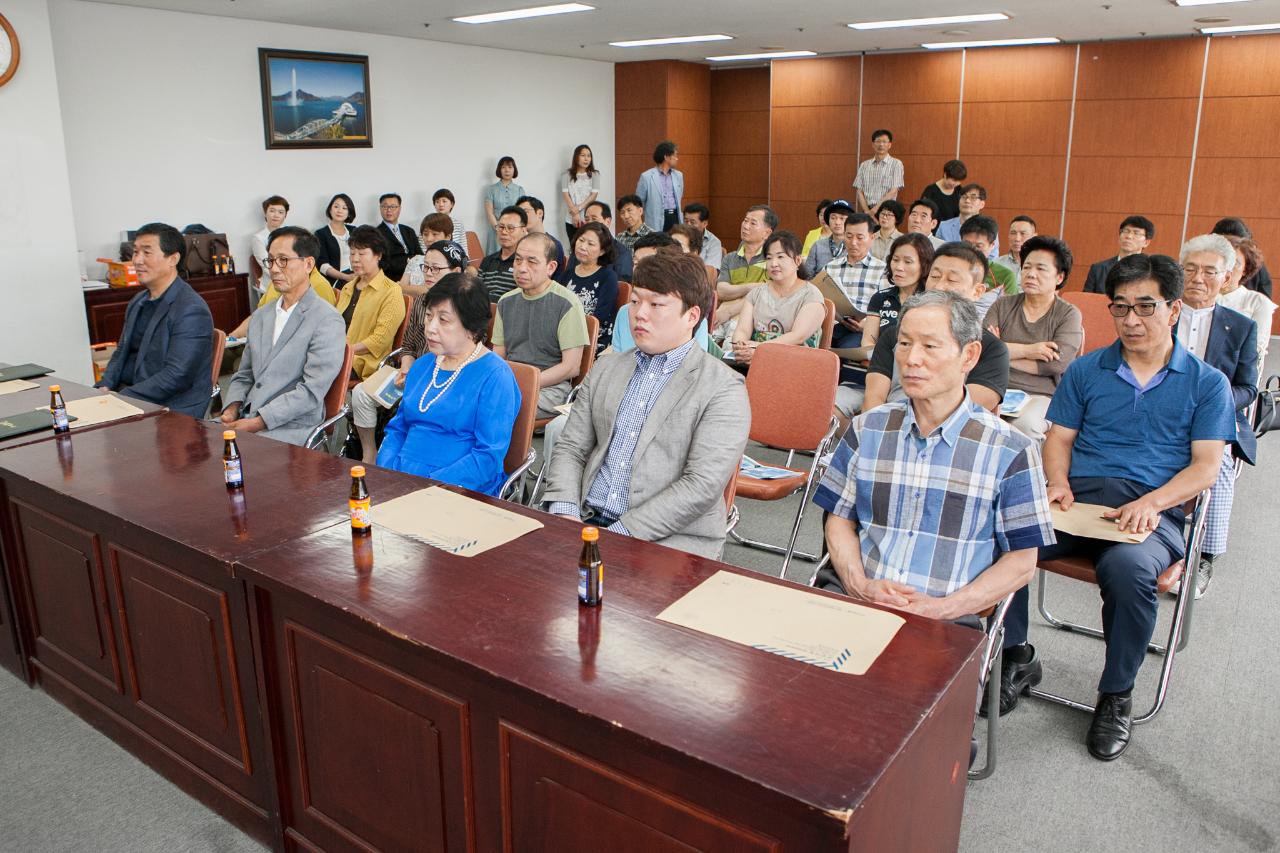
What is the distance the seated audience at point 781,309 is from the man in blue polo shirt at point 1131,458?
1882 mm

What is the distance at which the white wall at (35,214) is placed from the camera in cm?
626

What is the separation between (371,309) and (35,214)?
2.88 meters

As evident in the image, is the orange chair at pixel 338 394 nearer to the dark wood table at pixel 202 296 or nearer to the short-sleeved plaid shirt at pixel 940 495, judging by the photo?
the short-sleeved plaid shirt at pixel 940 495

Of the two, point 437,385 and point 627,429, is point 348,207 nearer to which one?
point 437,385

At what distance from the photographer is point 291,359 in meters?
4.10

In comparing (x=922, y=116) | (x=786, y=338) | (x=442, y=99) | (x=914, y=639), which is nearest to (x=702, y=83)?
(x=922, y=116)

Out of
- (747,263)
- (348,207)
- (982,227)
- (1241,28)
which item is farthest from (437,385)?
(1241,28)

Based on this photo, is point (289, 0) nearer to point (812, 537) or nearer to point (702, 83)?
point (812, 537)

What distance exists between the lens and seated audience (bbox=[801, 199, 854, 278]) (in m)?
7.54

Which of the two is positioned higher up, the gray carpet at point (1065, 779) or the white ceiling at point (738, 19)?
the white ceiling at point (738, 19)

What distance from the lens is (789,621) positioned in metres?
1.86

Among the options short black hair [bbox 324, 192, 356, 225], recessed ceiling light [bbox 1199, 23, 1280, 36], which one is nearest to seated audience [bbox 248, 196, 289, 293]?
short black hair [bbox 324, 192, 356, 225]

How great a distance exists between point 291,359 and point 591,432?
1.78m

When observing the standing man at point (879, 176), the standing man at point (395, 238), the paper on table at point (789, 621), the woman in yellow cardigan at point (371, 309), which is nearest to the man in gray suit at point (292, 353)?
the woman in yellow cardigan at point (371, 309)
